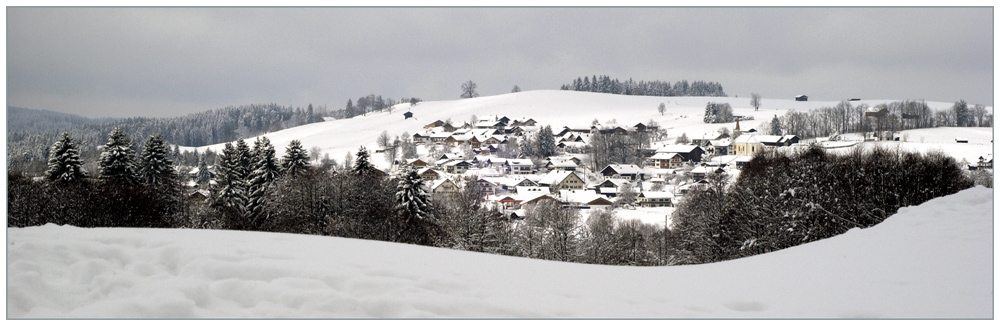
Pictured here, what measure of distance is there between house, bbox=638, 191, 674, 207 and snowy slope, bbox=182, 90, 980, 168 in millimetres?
50112

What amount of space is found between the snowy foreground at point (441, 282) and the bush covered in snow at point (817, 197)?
610 inches

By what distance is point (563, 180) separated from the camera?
263 ft

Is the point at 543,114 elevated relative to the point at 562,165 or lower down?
elevated

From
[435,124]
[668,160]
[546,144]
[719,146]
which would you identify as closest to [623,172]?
[668,160]

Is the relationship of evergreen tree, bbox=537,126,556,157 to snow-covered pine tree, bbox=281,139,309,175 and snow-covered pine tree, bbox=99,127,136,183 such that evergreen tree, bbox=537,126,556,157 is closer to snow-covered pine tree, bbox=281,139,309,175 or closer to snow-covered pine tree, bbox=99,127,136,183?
snow-covered pine tree, bbox=281,139,309,175

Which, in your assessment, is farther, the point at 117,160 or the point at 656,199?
the point at 656,199

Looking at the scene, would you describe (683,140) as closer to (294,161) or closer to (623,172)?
(623,172)

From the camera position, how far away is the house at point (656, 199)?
216ft

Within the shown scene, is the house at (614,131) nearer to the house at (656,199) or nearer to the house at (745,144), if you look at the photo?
the house at (745,144)

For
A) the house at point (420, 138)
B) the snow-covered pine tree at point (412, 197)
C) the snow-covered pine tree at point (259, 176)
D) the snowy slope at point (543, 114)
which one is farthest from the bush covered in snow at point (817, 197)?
the house at point (420, 138)

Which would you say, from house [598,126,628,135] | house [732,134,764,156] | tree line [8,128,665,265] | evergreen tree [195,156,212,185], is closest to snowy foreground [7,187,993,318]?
tree line [8,128,665,265]

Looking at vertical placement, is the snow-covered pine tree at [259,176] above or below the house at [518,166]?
above

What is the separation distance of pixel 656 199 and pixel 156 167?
149ft

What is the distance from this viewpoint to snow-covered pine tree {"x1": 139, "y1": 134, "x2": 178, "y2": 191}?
3294 centimetres
